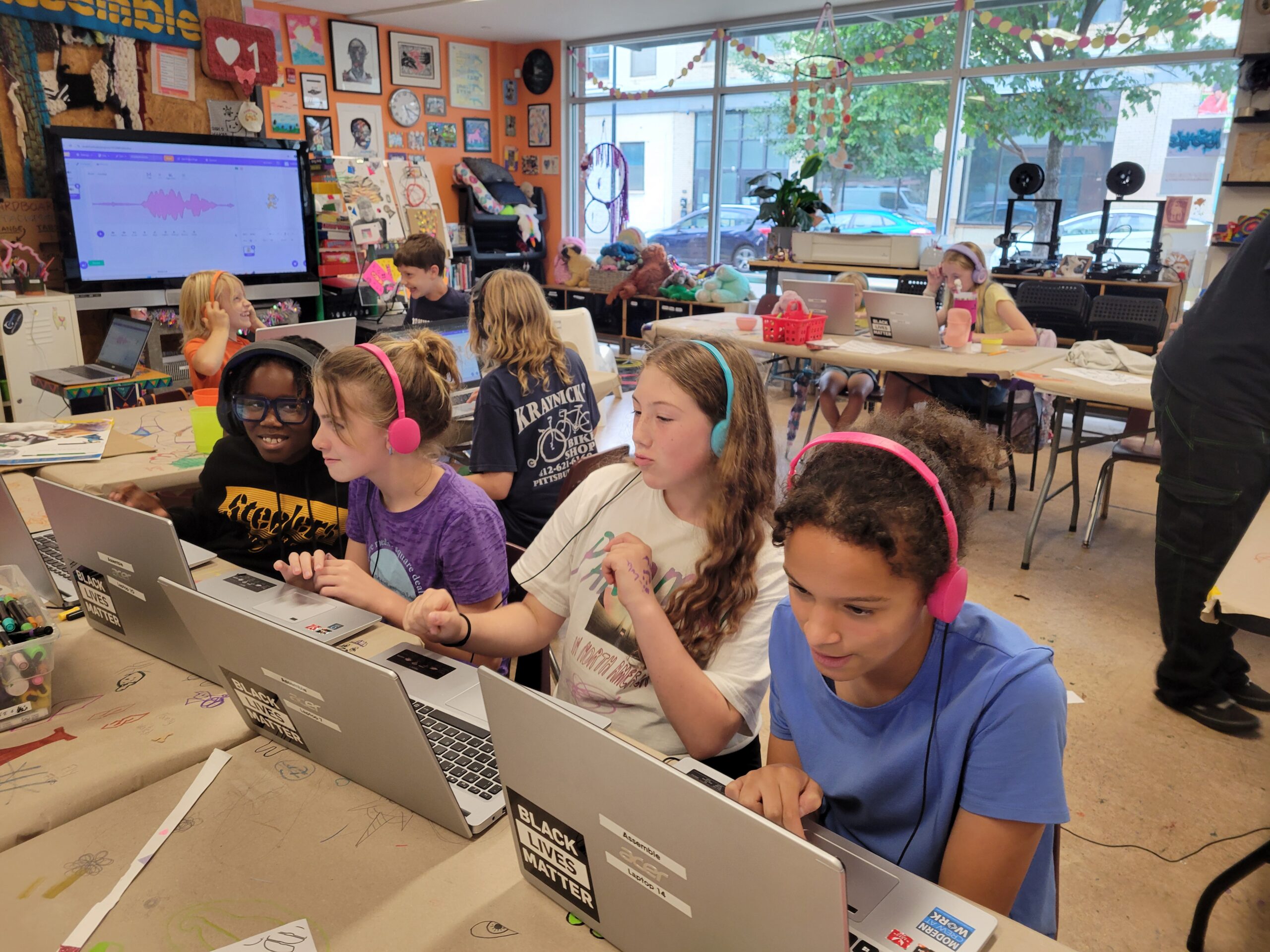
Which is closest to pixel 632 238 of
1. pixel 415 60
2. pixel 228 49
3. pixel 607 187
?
pixel 607 187

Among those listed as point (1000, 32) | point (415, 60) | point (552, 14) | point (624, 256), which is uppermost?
point (552, 14)

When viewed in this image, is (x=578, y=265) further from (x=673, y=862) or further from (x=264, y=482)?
(x=673, y=862)

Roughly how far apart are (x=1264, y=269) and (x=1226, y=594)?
1.05 m

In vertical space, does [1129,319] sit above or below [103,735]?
above

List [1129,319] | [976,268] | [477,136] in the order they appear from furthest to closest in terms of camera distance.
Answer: [477,136] → [1129,319] → [976,268]

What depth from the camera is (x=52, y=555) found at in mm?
1621

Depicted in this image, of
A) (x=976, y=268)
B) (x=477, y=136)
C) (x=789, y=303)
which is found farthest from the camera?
(x=477, y=136)

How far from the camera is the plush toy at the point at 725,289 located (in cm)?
681

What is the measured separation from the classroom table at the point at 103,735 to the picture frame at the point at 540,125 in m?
8.48

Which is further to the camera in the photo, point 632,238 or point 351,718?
point 632,238

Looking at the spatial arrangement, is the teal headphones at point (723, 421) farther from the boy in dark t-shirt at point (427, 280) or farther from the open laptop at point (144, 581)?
the boy in dark t-shirt at point (427, 280)

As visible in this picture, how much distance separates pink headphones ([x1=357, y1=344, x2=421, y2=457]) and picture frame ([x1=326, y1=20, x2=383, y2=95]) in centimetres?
723

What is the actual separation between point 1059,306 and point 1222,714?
361 cm

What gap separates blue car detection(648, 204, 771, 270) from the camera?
804 centimetres
